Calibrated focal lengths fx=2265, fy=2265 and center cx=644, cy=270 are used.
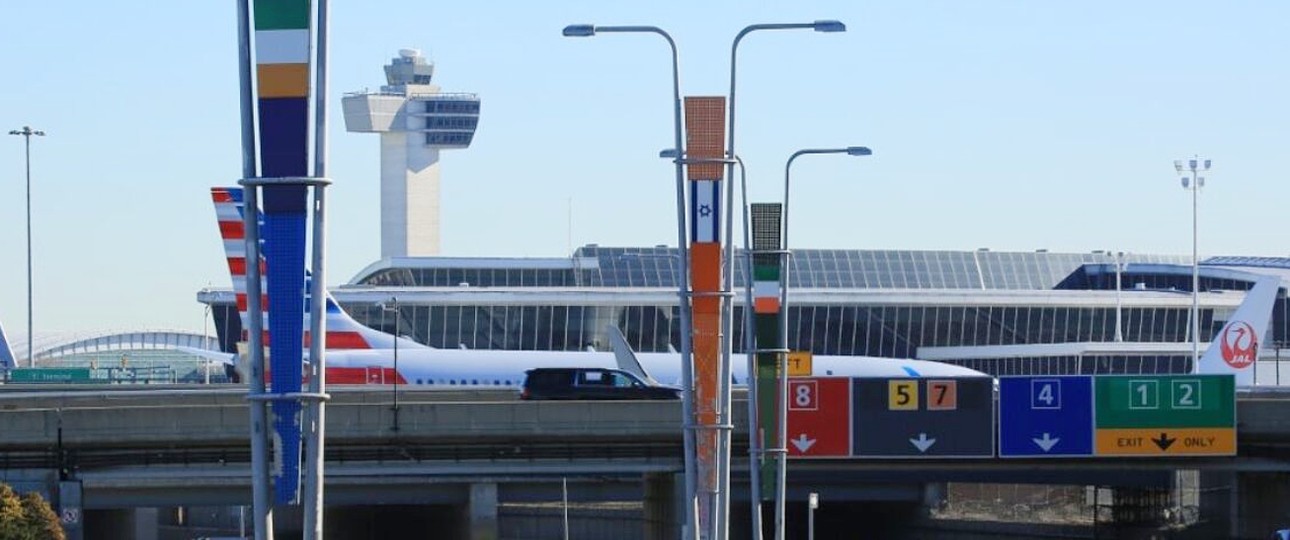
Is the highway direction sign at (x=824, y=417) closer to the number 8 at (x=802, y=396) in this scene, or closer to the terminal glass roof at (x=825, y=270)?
the number 8 at (x=802, y=396)

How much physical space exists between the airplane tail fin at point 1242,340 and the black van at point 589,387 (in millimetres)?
38946

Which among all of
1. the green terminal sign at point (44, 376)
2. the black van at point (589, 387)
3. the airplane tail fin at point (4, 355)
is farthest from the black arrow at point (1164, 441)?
the airplane tail fin at point (4, 355)

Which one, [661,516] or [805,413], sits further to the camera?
[661,516]

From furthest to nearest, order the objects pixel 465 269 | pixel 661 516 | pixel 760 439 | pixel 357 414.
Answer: pixel 465 269
pixel 661 516
pixel 357 414
pixel 760 439

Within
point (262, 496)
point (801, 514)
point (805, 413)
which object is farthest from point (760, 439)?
point (801, 514)

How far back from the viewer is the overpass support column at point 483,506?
56781 millimetres

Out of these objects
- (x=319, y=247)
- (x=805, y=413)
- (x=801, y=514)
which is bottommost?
(x=801, y=514)

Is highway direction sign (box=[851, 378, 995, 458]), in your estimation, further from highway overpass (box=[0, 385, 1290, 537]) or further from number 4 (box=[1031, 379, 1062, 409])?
number 4 (box=[1031, 379, 1062, 409])

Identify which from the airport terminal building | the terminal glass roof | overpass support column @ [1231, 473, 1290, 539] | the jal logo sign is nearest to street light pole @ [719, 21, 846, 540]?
overpass support column @ [1231, 473, 1290, 539]

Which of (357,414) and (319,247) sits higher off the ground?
(319,247)

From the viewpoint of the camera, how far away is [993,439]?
54562 millimetres

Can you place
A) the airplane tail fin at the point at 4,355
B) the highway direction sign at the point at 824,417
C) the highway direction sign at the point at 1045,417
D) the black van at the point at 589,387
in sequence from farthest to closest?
the airplane tail fin at the point at 4,355, the black van at the point at 589,387, the highway direction sign at the point at 824,417, the highway direction sign at the point at 1045,417

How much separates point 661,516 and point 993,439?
9.40 meters

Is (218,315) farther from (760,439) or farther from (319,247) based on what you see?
(319,247)
